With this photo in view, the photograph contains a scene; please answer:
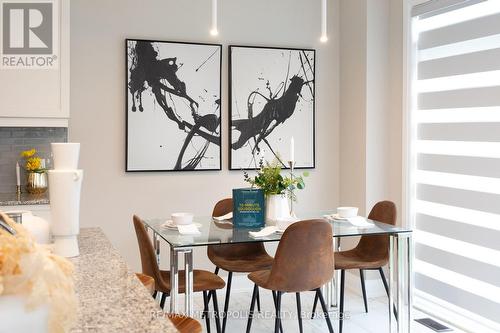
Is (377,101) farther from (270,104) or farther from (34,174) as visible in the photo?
(34,174)

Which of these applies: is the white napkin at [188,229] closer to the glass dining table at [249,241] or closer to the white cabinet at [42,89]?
the glass dining table at [249,241]

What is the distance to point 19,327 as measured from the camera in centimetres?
74

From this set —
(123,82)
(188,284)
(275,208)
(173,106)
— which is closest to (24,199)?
(123,82)

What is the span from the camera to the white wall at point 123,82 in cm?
448

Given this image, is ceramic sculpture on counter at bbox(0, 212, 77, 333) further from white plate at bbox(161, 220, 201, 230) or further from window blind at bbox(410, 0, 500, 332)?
window blind at bbox(410, 0, 500, 332)

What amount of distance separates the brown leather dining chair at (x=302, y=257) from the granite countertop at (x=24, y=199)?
1775mm

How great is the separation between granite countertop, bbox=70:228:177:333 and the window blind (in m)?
2.83

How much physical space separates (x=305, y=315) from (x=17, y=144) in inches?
106

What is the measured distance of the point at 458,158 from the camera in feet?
12.9

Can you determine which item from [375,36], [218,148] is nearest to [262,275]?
[218,148]

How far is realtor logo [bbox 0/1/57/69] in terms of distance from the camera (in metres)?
3.91

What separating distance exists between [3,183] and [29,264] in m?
3.86

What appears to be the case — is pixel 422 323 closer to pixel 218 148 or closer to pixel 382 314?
pixel 382 314

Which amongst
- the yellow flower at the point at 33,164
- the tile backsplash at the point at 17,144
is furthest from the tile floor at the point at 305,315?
the tile backsplash at the point at 17,144
